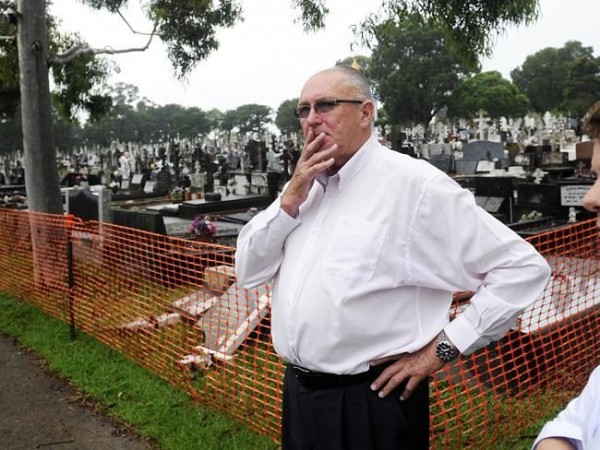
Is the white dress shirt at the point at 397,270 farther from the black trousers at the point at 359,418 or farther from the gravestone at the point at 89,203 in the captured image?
the gravestone at the point at 89,203

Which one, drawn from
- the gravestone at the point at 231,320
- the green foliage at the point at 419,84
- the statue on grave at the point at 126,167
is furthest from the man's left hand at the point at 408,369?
the green foliage at the point at 419,84

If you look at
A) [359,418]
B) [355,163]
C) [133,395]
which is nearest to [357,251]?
[355,163]

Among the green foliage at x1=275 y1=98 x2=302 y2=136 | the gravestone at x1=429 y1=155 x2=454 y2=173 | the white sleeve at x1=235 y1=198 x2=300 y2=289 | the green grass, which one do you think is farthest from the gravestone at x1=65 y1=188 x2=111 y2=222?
the green foliage at x1=275 y1=98 x2=302 y2=136

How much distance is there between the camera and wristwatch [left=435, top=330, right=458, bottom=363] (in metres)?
2.04

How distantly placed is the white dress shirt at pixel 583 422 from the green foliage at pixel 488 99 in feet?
226

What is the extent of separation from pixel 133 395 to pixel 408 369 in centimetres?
314

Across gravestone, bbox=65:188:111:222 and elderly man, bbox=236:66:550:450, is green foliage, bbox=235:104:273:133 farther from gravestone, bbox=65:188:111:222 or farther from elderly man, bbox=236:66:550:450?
elderly man, bbox=236:66:550:450

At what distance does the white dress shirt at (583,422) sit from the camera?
1.38 metres

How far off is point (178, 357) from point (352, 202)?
136 inches

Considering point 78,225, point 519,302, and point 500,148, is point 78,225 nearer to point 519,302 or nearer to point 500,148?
point 519,302

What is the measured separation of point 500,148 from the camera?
23.1 meters

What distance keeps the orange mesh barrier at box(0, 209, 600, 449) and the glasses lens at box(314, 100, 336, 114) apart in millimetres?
1937

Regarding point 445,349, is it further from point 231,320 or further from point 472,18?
point 472,18

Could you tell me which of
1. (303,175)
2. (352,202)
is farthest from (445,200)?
(303,175)
